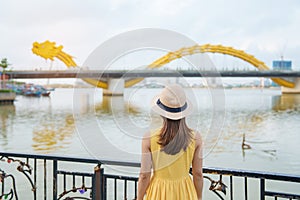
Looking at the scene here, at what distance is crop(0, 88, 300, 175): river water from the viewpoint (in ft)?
5.54

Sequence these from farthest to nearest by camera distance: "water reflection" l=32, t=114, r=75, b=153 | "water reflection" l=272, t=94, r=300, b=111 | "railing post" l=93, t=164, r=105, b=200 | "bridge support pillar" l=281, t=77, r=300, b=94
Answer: "bridge support pillar" l=281, t=77, r=300, b=94, "water reflection" l=272, t=94, r=300, b=111, "water reflection" l=32, t=114, r=75, b=153, "railing post" l=93, t=164, r=105, b=200

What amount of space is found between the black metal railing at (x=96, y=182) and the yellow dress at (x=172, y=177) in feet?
0.87

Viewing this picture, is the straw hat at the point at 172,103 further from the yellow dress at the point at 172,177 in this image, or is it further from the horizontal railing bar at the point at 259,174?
the horizontal railing bar at the point at 259,174

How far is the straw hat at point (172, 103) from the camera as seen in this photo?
1.46 meters

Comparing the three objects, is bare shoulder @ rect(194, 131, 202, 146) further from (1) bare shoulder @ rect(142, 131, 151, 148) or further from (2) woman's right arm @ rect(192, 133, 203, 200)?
(1) bare shoulder @ rect(142, 131, 151, 148)

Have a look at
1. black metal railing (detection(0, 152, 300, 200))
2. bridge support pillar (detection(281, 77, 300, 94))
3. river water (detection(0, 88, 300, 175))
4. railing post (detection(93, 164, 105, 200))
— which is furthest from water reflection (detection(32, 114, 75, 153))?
bridge support pillar (detection(281, 77, 300, 94))

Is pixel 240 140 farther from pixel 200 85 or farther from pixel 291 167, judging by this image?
pixel 200 85

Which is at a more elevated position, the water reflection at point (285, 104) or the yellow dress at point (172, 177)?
the water reflection at point (285, 104)

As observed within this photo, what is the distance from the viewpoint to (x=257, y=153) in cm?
1035

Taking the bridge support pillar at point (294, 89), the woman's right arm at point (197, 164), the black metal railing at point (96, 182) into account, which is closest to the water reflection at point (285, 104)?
the bridge support pillar at point (294, 89)

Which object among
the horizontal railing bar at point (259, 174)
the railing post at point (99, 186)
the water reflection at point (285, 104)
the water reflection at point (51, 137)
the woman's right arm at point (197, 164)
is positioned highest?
the water reflection at point (285, 104)

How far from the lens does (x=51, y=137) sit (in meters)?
13.3

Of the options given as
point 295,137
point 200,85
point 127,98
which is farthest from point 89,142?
point 295,137

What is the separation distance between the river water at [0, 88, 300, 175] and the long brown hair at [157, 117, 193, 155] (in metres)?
0.09
